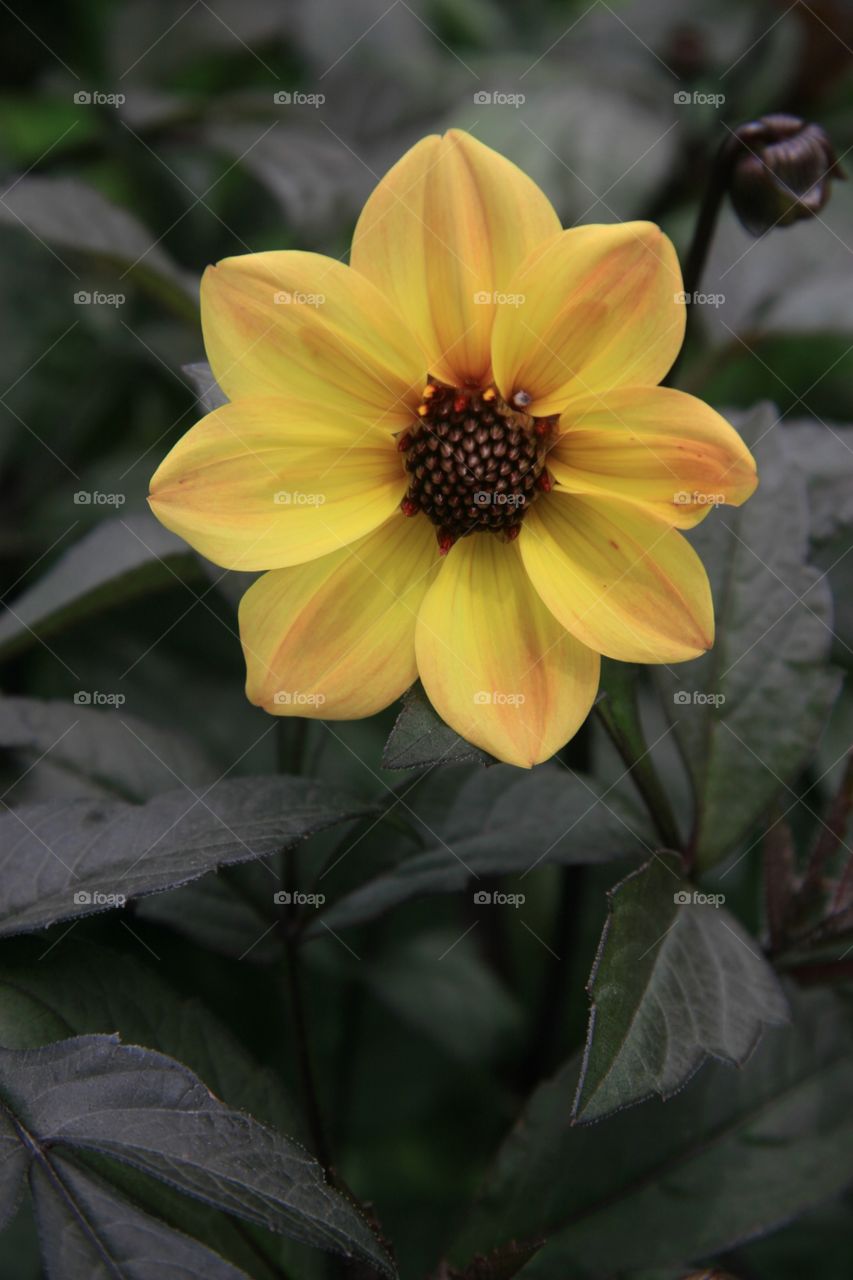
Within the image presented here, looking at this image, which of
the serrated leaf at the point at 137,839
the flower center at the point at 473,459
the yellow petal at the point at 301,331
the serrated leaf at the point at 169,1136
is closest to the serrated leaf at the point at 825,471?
the flower center at the point at 473,459

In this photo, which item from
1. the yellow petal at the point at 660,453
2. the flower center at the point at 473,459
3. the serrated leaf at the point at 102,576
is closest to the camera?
the yellow petal at the point at 660,453

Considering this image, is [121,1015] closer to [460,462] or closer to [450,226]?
[460,462]

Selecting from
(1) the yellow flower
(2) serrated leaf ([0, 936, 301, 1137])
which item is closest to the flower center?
(1) the yellow flower

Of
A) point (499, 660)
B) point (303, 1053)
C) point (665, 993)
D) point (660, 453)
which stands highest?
point (660, 453)

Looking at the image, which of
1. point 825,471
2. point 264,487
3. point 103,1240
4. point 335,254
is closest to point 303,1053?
point 103,1240

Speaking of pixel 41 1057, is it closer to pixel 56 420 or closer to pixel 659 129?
pixel 56 420

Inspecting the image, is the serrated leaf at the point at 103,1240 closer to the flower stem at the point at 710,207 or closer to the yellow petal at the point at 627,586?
the yellow petal at the point at 627,586
